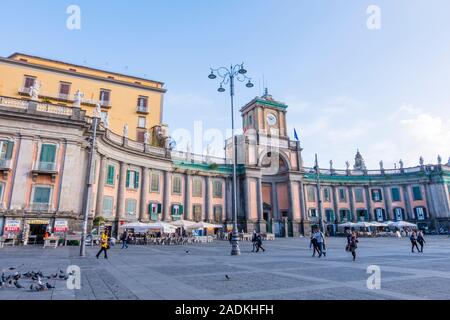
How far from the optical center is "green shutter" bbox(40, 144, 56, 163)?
24.0 m

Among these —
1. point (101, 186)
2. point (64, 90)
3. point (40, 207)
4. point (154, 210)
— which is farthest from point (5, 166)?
point (154, 210)

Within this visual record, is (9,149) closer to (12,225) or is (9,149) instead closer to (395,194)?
(12,225)

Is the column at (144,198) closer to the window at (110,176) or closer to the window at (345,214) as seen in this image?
the window at (110,176)

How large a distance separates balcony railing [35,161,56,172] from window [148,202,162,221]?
12709 millimetres

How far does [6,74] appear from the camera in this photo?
30.6 meters

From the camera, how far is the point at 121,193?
31.3 m

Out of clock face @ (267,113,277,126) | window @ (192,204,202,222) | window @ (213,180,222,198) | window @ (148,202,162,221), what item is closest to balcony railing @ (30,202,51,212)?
window @ (148,202,162,221)

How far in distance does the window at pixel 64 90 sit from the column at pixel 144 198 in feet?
38.7

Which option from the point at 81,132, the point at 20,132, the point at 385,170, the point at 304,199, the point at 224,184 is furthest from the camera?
the point at 385,170

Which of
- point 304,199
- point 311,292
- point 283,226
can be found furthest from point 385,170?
point 311,292

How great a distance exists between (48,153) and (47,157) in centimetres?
36

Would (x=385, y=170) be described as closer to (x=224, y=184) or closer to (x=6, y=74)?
(x=224, y=184)

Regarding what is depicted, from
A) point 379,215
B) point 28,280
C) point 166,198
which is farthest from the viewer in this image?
point 379,215

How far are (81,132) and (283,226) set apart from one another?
1246 inches
